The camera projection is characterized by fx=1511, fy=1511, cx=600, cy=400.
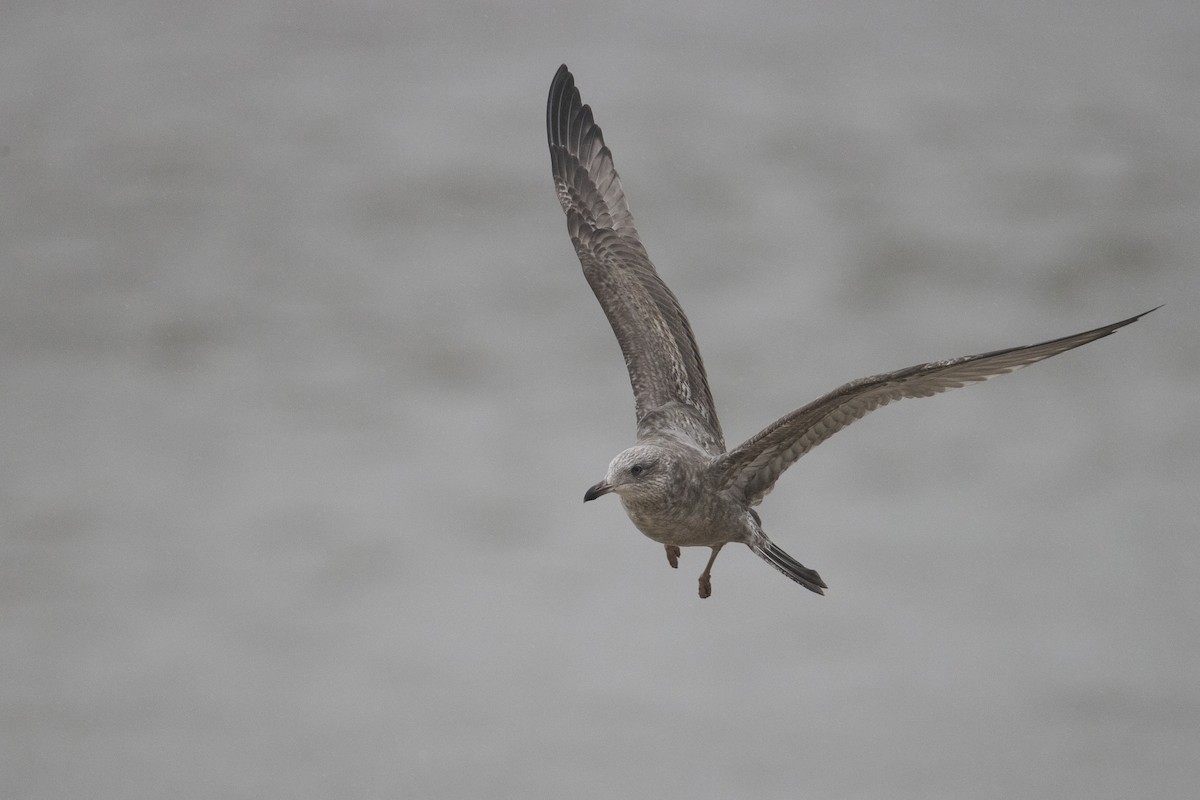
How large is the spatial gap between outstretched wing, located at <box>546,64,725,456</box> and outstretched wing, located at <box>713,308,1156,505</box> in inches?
40.5

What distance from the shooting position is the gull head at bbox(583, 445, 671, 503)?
902cm

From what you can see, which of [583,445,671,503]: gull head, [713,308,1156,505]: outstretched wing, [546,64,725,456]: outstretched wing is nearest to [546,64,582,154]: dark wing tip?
[546,64,725,456]: outstretched wing

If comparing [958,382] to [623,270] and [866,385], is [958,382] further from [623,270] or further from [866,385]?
[623,270]

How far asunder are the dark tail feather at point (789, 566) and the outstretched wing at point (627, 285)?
1386 millimetres

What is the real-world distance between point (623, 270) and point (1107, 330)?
5.48 meters

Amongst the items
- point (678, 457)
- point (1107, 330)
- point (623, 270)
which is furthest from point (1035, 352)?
point (623, 270)

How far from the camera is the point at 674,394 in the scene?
36.4ft

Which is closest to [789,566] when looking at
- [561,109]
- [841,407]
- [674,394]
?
[841,407]

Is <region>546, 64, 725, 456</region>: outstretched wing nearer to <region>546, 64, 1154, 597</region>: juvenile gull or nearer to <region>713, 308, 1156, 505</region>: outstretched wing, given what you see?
<region>546, 64, 1154, 597</region>: juvenile gull

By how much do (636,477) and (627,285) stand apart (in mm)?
3250

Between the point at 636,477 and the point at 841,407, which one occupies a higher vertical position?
the point at 841,407

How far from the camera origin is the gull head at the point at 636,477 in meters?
9.02

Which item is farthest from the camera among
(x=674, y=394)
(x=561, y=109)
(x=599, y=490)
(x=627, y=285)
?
(x=561, y=109)

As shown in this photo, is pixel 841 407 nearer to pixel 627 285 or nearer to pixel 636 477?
pixel 636 477
